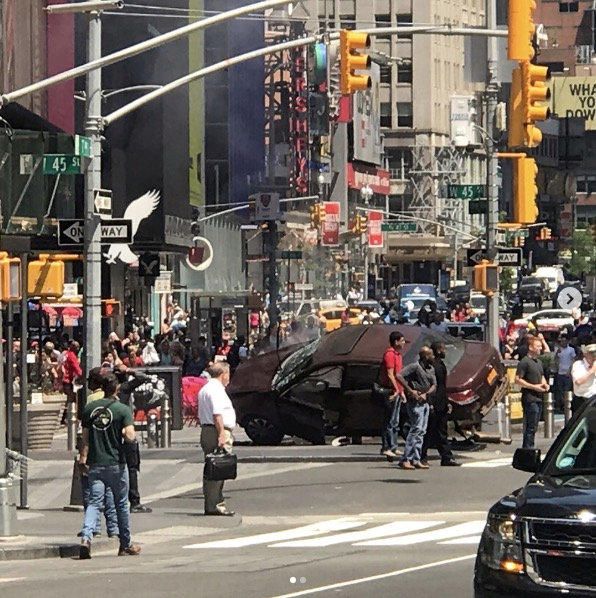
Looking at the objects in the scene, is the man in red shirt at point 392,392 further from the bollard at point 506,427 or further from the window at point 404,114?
the window at point 404,114

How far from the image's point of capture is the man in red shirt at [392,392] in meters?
27.3

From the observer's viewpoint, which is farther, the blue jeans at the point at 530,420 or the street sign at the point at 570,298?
the street sign at the point at 570,298

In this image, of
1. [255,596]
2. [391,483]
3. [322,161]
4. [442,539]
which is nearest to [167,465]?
[391,483]

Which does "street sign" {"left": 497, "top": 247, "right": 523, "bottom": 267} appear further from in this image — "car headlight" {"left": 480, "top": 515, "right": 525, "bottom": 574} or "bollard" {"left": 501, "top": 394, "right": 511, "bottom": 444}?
"car headlight" {"left": 480, "top": 515, "right": 525, "bottom": 574}

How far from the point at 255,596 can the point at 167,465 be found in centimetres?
1419

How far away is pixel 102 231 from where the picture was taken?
23750mm

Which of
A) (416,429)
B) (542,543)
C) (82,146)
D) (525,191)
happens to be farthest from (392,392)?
(542,543)

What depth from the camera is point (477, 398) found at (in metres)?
29.2

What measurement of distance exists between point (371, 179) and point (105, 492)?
154 meters

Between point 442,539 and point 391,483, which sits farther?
point 391,483

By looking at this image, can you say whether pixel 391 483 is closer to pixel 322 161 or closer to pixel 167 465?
pixel 167 465

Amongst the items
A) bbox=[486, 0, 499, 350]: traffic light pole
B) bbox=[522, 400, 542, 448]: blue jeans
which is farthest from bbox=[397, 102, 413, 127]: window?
bbox=[522, 400, 542, 448]: blue jeans

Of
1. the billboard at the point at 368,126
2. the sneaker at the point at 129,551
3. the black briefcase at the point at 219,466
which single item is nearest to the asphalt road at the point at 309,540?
the sneaker at the point at 129,551

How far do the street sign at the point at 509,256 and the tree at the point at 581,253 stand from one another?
134m
